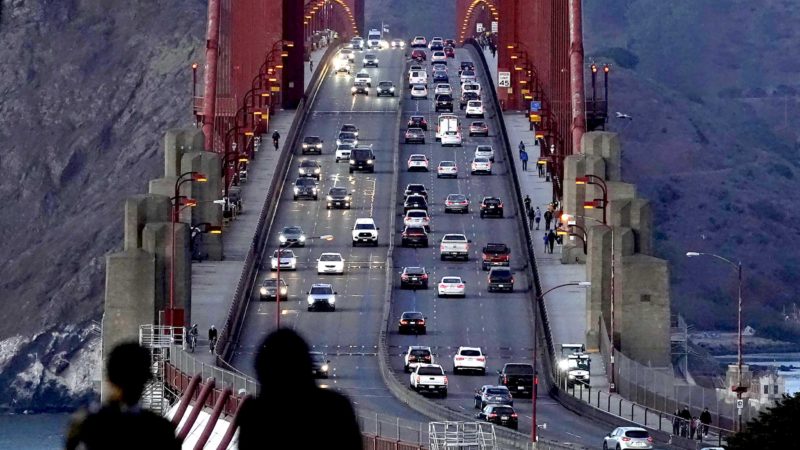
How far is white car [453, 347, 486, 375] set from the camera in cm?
8738

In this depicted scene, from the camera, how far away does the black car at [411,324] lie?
96562 mm

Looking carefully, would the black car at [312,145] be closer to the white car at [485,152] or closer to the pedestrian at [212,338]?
the white car at [485,152]

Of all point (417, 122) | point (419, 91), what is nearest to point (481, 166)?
point (417, 122)

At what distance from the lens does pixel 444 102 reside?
544 ft

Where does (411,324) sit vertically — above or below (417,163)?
below

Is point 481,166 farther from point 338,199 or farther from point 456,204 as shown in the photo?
point 338,199

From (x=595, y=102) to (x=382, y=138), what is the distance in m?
20.8

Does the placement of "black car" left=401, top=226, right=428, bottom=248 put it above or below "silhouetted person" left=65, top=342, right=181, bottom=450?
above

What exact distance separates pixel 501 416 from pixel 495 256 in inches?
1635

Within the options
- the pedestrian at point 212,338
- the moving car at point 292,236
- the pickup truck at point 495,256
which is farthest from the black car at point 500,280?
the pedestrian at point 212,338

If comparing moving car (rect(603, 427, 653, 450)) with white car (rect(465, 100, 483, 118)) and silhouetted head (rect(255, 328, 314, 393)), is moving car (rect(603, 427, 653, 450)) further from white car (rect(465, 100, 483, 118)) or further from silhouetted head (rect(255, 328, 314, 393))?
white car (rect(465, 100, 483, 118))

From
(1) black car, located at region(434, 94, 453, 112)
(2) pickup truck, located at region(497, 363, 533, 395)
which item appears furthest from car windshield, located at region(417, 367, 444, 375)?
(1) black car, located at region(434, 94, 453, 112)

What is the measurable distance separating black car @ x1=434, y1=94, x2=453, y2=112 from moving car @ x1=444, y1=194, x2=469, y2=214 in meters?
37.5

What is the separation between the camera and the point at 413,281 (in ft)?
348
